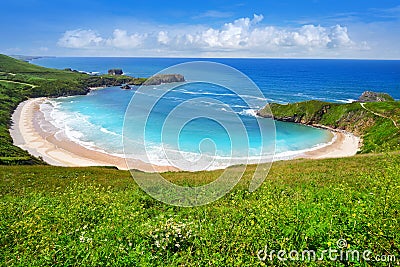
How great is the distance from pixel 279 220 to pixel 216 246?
205 centimetres

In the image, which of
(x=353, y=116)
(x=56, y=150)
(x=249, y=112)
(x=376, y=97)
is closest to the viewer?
(x=56, y=150)

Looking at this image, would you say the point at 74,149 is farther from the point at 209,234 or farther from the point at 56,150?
the point at 209,234

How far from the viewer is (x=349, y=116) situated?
8981 centimetres

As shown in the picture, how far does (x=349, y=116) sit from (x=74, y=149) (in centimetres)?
7716

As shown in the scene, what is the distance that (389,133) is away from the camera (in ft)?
217

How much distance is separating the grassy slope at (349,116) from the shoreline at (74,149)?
3.18 m

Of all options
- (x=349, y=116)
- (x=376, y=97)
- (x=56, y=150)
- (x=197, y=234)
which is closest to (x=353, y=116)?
(x=349, y=116)

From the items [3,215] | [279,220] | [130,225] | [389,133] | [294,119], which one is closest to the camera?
[279,220]

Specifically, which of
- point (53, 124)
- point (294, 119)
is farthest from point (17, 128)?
point (294, 119)

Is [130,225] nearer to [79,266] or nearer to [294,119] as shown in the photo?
[79,266]

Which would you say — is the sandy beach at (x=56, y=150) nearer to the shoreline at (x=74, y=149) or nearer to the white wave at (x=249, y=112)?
the shoreline at (x=74, y=149)

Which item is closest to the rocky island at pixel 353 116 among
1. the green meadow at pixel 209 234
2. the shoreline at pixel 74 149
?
the shoreline at pixel 74 149

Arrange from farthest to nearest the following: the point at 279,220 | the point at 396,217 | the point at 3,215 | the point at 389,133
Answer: the point at 389,133 → the point at 3,215 → the point at 279,220 → the point at 396,217

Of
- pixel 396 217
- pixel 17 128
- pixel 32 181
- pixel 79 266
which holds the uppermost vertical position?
pixel 396 217
